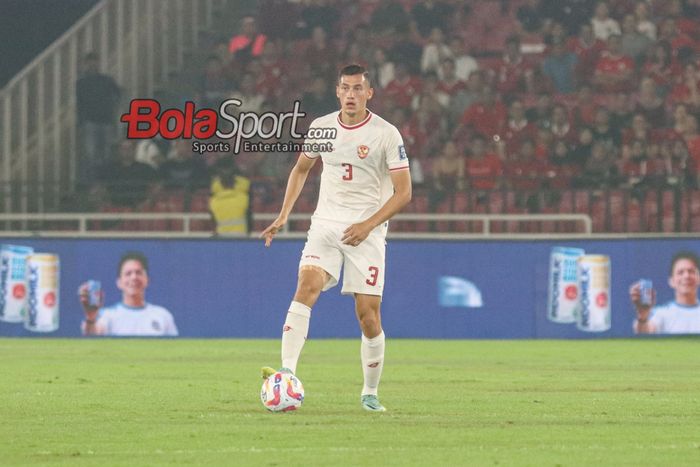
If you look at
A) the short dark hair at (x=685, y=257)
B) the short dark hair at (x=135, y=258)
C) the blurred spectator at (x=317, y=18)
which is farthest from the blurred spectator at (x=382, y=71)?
the short dark hair at (x=685, y=257)

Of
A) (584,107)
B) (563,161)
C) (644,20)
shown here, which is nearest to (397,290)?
(563,161)

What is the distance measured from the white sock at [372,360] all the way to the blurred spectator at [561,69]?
53.6 feet

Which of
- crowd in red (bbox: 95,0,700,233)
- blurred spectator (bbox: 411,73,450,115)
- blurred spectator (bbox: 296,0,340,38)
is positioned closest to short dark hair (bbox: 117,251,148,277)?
crowd in red (bbox: 95,0,700,233)

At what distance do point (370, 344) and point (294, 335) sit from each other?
0.61 meters

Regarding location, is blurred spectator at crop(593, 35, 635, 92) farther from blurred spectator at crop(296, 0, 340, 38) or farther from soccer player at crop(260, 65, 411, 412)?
soccer player at crop(260, 65, 411, 412)

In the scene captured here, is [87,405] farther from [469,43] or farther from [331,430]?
[469,43]

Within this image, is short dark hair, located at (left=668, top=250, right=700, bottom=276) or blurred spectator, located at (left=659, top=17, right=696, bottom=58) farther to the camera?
blurred spectator, located at (left=659, top=17, right=696, bottom=58)

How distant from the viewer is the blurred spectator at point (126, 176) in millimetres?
23219

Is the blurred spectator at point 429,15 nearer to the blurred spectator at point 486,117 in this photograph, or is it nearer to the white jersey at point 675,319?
the blurred spectator at point 486,117

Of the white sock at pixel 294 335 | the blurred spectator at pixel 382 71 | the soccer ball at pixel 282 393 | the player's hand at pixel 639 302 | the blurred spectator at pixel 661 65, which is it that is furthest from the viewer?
the blurred spectator at pixel 382 71

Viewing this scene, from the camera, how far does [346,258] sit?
10.8 metres

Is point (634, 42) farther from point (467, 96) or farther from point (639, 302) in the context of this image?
point (639, 302)

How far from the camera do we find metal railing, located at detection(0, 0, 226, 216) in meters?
25.2

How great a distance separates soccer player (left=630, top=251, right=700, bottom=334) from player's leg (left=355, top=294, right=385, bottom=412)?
10.9m
